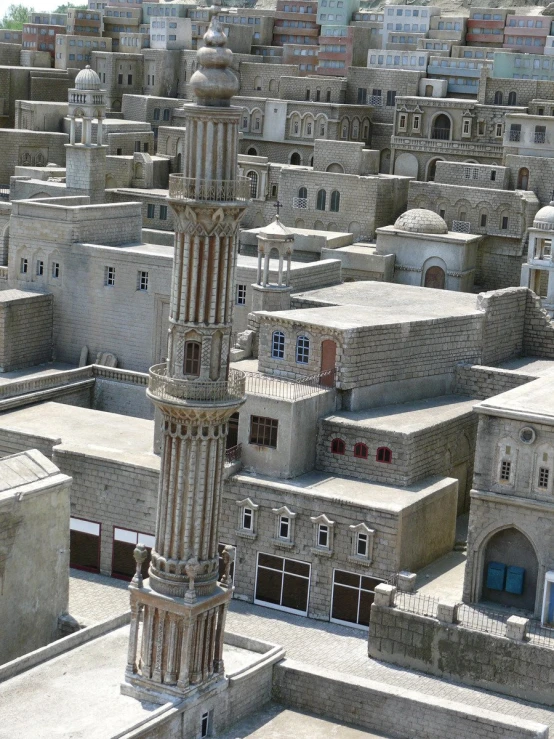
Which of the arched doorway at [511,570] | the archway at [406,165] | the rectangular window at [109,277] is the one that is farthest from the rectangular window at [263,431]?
the archway at [406,165]

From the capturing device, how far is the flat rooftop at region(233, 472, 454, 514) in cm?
4269

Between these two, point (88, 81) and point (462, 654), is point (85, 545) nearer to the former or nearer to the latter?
point (462, 654)

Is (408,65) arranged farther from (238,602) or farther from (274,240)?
(238,602)

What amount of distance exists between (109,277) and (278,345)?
1290 cm

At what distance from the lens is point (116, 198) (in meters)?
71.6

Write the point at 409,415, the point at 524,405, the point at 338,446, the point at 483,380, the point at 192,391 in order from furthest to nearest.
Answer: the point at 483,380 < the point at 409,415 < the point at 338,446 < the point at 524,405 < the point at 192,391

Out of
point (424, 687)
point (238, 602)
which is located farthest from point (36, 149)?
point (424, 687)

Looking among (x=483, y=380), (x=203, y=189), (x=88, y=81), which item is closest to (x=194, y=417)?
(x=203, y=189)

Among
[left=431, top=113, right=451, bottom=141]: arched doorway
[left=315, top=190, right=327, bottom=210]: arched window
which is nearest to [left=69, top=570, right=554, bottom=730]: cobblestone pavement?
[left=315, top=190, right=327, bottom=210]: arched window

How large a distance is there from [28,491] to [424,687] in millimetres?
11465

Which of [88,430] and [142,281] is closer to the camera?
[88,430]

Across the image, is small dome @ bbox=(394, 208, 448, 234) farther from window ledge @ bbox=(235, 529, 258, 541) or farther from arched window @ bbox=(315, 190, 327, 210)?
window ledge @ bbox=(235, 529, 258, 541)

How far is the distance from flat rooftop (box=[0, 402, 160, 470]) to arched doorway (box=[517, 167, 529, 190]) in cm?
2545

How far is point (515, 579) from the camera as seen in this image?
41.5 m
